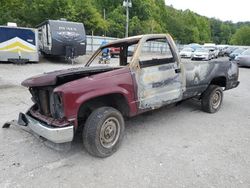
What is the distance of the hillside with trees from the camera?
30.0 metres

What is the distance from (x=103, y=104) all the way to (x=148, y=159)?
45.3 inches

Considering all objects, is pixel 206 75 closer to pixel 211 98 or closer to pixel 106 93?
pixel 211 98

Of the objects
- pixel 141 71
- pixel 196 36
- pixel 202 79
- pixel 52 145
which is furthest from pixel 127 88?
pixel 196 36

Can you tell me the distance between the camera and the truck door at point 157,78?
4.25 metres

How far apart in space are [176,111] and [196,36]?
74387mm

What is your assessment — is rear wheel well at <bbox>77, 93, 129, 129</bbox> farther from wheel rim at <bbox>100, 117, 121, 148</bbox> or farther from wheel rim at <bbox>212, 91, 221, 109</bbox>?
wheel rim at <bbox>212, 91, 221, 109</bbox>

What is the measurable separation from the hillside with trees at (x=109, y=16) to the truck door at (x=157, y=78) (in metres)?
25.6

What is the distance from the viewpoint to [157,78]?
4.47 metres

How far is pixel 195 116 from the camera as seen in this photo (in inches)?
229

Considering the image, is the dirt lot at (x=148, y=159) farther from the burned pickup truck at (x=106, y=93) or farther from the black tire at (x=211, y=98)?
A: the black tire at (x=211, y=98)

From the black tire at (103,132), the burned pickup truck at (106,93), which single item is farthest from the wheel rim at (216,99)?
the black tire at (103,132)

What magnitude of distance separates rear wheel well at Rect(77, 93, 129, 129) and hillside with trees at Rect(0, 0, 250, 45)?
25944 mm

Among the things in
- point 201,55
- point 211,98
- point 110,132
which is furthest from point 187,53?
point 110,132

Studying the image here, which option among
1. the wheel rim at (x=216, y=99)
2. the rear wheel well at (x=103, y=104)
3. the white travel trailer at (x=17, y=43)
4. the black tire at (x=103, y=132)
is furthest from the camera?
the white travel trailer at (x=17, y=43)
